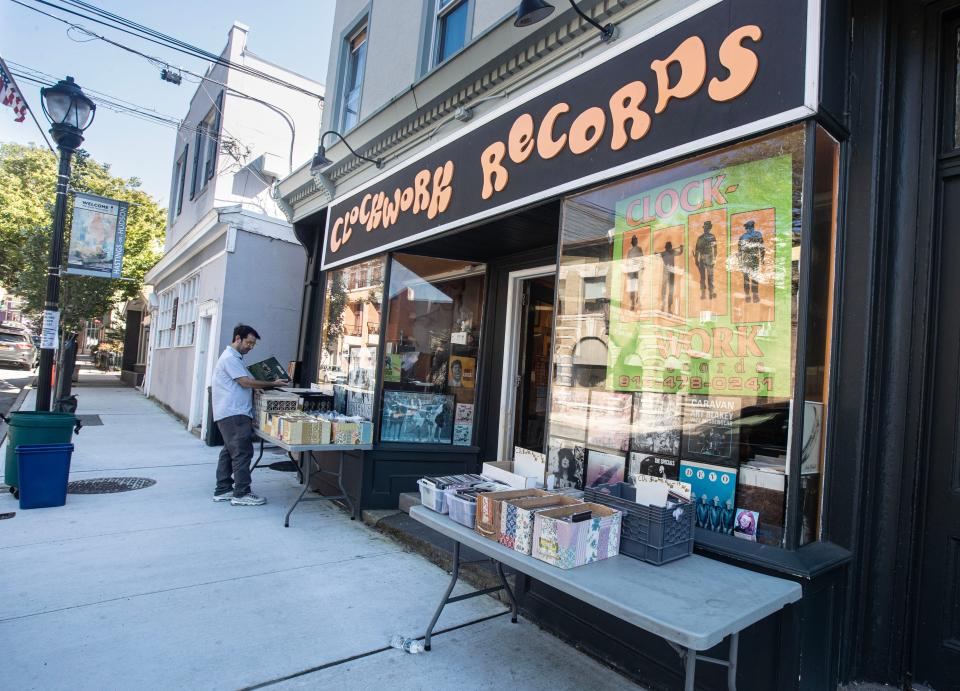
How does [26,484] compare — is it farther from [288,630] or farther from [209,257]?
[209,257]

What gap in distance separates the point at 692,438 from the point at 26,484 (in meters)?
5.90

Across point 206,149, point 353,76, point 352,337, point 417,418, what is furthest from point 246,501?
point 206,149

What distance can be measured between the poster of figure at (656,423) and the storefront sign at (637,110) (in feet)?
4.34

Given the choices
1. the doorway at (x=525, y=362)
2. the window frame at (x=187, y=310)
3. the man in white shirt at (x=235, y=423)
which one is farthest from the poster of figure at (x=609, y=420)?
the window frame at (x=187, y=310)

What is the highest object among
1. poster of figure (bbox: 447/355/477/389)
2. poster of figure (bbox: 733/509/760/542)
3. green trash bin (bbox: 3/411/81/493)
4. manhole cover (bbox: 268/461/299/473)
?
poster of figure (bbox: 447/355/477/389)

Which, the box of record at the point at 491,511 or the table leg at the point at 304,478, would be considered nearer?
the box of record at the point at 491,511

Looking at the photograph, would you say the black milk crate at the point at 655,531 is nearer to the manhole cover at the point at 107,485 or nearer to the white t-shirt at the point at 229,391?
the white t-shirt at the point at 229,391

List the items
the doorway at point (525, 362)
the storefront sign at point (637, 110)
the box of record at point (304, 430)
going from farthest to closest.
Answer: the doorway at point (525, 362)
the box of record at point (304, 430)
the storefront sign at point (637, 110)

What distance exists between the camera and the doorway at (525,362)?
18.8 ft

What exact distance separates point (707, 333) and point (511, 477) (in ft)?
4.44

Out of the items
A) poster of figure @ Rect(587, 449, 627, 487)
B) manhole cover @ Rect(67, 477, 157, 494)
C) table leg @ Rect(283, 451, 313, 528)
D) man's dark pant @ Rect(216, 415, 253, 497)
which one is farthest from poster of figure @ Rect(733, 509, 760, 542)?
manhole cover @ Rect(67, 477, 157, 494)

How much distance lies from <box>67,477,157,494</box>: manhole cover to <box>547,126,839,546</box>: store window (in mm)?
5210

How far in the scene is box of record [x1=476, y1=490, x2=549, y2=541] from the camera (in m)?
2.67

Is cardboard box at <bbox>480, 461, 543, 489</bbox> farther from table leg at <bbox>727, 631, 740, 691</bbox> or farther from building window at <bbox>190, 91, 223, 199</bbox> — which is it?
building window at <bbox>190, 91, 223, 199</bbox>
